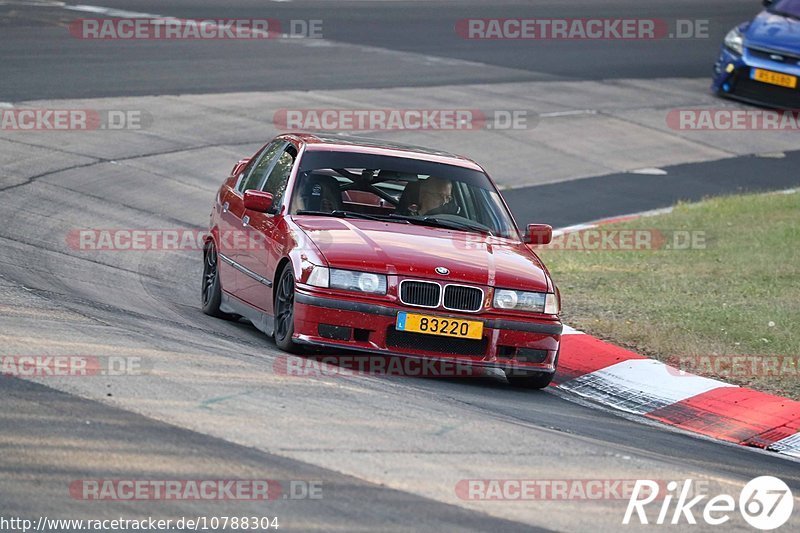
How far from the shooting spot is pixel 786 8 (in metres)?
24.2

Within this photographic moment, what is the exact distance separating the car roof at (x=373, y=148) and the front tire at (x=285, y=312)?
1.41m

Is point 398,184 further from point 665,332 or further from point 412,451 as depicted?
point 412,451

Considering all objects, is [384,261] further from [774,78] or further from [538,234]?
[774,78]

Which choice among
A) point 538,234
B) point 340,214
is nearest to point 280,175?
point 340,214

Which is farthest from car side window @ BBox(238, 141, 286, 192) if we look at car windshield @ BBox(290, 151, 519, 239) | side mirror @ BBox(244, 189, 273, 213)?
side mirror @ BBox(244, 189, 273, 213)

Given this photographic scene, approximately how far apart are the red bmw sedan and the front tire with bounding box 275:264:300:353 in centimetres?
1

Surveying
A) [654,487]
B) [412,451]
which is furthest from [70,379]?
[654,487]

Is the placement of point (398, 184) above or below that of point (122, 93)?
above

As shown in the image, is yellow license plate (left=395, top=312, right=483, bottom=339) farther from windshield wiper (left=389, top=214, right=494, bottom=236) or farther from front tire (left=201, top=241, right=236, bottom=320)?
front tire (left=201, top=241, right=236, bottom=320)

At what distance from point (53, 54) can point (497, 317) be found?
1533cm

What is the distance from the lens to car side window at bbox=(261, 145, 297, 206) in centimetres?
991

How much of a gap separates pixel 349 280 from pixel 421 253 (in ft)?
1.78

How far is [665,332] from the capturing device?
10789 millimetres
